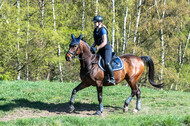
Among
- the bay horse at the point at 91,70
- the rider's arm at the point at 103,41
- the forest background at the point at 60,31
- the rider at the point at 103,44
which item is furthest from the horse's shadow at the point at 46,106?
the forest background at the point at 60,31

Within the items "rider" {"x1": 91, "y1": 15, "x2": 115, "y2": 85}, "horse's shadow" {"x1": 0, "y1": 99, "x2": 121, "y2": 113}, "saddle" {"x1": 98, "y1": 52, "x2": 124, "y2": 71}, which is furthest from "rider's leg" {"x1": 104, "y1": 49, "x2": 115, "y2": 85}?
"horse's shadow" {"x1": 0, "y1": 99, "x2": 121, "y2": 113}

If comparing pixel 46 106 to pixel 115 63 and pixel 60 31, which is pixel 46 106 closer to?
pixel 115 63

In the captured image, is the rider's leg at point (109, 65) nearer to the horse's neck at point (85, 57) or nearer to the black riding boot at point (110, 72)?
the black riding boot at point (110, 72)

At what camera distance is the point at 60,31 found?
2170 cm

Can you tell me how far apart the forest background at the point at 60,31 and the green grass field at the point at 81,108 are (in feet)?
23.5

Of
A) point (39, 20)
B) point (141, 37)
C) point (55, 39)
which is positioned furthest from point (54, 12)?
point (141, 37)

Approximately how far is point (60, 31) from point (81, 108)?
41.8 ft

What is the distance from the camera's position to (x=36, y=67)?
73.3 feet

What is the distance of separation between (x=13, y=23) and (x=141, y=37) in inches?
606

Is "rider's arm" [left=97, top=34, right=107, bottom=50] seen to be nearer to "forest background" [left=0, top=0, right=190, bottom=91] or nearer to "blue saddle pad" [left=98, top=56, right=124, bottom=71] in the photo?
"blue saddle pad" [left=98, top=56, right=124, bottom=71]

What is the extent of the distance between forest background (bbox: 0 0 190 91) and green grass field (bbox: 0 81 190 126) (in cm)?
717

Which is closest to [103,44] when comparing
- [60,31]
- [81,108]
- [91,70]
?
[91,70]

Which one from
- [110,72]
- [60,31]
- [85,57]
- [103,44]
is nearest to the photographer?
[103,44]

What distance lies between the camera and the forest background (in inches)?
767
